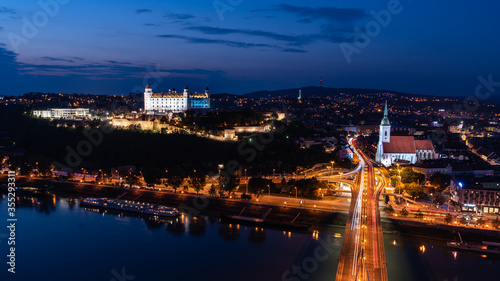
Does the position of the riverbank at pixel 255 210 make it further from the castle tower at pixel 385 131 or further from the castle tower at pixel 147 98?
the castle tower at pixel 147 98

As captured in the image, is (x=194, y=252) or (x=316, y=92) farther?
(x=316, y=92)

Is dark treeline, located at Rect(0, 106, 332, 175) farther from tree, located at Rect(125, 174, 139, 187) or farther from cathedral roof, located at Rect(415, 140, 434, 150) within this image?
cathedral roof, located at Rect(415, 140, 434, 150)

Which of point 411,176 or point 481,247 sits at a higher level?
point 411,176

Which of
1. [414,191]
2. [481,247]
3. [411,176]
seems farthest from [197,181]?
[481,247]

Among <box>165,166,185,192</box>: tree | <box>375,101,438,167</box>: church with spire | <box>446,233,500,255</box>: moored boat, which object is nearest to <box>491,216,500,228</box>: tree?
<box>446,233,500,255</box>: moored boat

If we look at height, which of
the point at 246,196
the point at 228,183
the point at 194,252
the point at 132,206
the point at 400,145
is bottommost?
the point at 194,252

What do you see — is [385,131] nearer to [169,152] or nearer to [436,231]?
[436,231]

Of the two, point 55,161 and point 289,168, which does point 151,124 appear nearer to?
point 55,161

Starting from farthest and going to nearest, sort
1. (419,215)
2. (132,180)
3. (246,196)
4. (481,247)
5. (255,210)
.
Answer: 1. (132,180)
2. (246,196)
3. (255,210)
4. (419,215)
5. (481,247)
